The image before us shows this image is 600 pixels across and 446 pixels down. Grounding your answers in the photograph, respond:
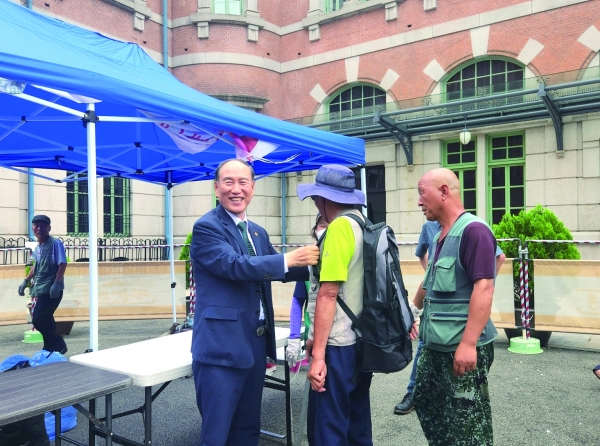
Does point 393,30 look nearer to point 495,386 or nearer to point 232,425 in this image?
point 495,386

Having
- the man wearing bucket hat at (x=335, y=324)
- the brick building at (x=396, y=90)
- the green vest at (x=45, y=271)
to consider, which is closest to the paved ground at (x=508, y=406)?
the green vest at (x=45, y=271)

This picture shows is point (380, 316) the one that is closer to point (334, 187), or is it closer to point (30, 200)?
point (334, 187)

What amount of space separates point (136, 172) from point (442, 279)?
597cm

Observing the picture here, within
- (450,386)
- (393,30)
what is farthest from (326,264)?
(393,30)

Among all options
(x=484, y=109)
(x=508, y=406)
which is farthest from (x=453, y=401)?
(x=484, y=109)

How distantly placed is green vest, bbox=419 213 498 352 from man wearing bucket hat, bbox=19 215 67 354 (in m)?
5.57

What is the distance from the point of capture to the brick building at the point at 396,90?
502 inches

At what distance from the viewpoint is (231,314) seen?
2.92 metres

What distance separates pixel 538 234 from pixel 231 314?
6737mm

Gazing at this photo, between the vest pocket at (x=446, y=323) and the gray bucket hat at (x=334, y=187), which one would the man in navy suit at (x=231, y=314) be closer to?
the gray bucket hat at (x=334, y=187)

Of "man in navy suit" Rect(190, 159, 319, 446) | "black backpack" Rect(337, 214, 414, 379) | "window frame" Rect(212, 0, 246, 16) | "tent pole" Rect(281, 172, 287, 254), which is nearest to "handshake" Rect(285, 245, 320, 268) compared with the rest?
"man in navy suit" Rect(190, 159, 319, 446)

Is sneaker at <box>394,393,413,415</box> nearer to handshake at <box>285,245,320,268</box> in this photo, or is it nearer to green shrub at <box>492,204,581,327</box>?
handshake at <box>285,245,320,268</box>

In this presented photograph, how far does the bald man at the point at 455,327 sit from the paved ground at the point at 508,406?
1456 millimetres

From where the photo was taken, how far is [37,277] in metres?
6.88
